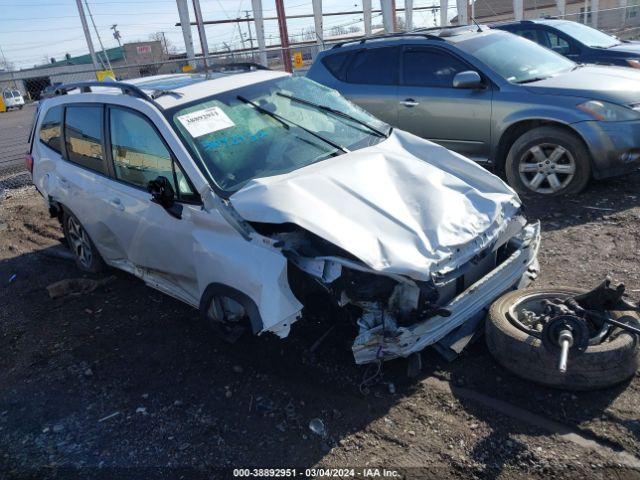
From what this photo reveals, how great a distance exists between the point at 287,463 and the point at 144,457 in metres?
0.80

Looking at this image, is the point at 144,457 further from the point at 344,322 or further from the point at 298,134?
the point at 298,134

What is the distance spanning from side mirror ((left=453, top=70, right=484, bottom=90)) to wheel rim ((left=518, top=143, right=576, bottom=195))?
0.97 metres

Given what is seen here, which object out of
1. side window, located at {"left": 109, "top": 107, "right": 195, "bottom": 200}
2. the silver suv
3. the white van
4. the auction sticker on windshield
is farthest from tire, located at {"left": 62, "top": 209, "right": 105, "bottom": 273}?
the white van

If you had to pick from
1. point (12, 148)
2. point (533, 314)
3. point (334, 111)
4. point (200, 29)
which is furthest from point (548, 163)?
point (200, 29)

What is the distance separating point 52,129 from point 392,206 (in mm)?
3814

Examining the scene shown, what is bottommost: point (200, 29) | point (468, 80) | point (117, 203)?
point (117, 203)

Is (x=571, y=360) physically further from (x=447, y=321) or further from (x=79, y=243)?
(x=79, y=243)

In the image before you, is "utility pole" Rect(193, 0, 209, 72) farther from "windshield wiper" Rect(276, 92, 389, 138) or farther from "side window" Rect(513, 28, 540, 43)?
"windshield wiper" Rect(276, 92, 389, 138)

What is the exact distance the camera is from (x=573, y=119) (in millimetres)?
5680

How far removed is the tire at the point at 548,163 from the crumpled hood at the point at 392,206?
248cm

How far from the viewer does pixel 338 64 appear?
24.7 ft

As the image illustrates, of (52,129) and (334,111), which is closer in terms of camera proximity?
(334,111)

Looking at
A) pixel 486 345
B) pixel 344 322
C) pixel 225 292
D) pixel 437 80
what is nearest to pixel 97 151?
pixel 225 292

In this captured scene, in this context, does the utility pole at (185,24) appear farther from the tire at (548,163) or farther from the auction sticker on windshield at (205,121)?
the auction sticker on windshield at (205,121)
